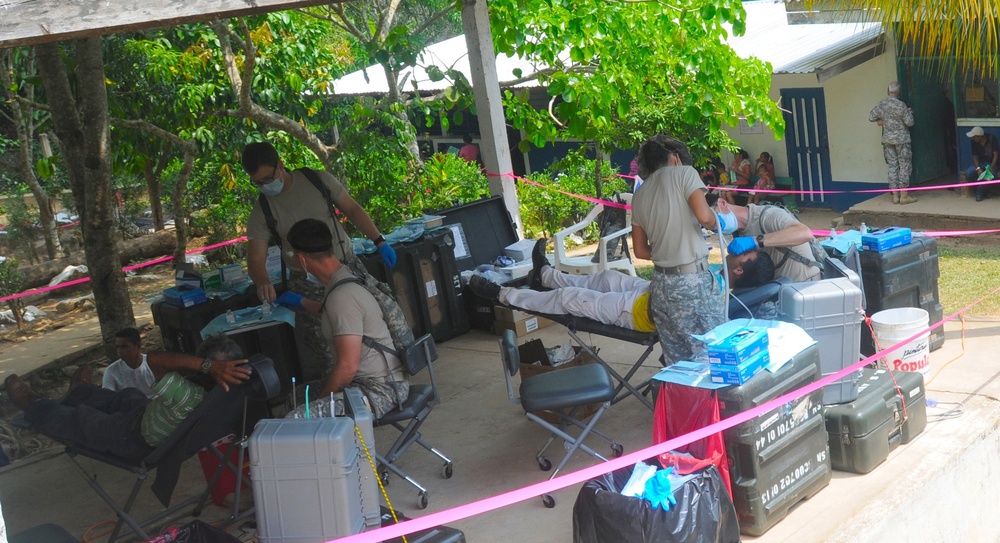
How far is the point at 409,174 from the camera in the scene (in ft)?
37.9

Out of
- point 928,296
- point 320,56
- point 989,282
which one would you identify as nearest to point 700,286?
point 928,296

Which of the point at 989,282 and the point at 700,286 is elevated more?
the point at 700,286

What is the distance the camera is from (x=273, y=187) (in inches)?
245

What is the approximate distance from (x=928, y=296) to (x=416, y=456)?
3.67 m

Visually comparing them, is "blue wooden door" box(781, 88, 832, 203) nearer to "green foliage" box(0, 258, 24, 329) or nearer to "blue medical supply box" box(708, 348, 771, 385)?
"blue medical supply box" box(708, 348, 771, 385)

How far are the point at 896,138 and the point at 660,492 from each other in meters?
9.76

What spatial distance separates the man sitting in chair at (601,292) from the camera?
5.84 meters

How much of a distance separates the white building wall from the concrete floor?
6.65 m

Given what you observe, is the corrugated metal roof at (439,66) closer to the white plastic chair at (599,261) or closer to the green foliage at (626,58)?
the green foliage at (626,58)

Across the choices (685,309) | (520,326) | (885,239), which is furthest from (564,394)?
(520,326)

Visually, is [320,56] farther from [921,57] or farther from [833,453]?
[833,453]

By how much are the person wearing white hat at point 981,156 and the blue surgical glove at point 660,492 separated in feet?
30.9

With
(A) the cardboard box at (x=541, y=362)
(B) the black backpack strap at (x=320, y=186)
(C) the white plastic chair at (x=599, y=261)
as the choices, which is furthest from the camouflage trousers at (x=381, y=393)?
(C) the white plastic chair at (x=599, y=261)

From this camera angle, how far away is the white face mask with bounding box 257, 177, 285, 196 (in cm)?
620
